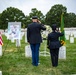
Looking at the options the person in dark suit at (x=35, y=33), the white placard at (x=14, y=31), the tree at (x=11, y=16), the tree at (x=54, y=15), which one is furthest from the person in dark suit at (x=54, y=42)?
the tree at (x=11, y=16)

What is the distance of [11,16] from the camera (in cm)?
9188

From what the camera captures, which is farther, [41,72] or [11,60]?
[11,60]

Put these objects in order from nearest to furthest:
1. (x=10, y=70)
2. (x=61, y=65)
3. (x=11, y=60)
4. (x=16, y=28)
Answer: (x=10, y=70), (x=61, y=65), (x=11, y=60), (x=16, y=28)

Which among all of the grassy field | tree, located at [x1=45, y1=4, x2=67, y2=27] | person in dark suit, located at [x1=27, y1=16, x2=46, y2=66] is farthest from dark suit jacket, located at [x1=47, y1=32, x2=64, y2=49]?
tree, located at [x1=45, y1=4, x2=67, y2=27]

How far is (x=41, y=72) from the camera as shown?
11.7 m

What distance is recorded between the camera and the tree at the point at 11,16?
89188mm

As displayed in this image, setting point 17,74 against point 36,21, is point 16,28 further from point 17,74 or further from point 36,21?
point 17,74

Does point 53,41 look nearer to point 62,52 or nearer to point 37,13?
point 62,52

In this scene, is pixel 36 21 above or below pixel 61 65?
above

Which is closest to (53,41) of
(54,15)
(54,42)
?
(54,42)

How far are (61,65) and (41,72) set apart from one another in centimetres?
177

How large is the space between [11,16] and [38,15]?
1274 cm

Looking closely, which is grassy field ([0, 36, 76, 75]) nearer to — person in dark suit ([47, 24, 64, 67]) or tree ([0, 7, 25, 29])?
person in dark suit ([47, 24, 64, 67])

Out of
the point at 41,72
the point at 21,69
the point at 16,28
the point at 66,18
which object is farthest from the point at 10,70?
the point at 66,18
